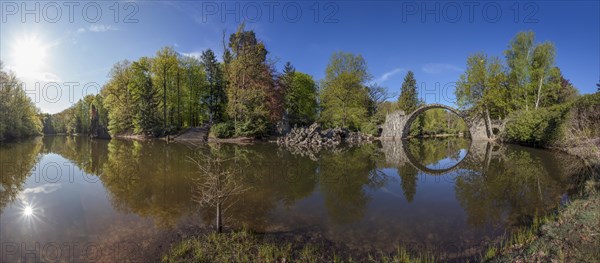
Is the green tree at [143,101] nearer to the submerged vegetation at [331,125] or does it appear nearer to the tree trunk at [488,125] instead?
the submerged vegetation at [331,125]

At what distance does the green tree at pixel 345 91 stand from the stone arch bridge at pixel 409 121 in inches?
168

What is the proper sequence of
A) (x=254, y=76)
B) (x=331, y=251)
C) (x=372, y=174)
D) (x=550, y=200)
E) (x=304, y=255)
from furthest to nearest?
1. (x=254, y=76)
2. (x=372, y=174)
3. (x=550, y=200)
4. (x=331, y=251)
5. (x=304, y=255)

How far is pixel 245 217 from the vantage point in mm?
5719

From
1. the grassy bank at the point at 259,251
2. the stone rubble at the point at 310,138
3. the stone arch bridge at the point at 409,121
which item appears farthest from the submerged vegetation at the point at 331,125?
the stone rubble at the point at 310,138

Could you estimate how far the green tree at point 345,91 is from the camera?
39.1 meters

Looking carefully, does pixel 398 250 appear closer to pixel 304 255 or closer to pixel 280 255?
pixel 304 255

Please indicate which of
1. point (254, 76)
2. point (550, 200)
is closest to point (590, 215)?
point (550, 200)

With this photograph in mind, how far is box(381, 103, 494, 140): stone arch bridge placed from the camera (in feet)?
114

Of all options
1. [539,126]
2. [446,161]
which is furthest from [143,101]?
[539,126]

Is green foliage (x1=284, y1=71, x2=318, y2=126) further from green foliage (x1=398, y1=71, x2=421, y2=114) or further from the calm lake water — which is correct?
the calm lake water

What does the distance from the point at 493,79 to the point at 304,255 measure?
39374mm

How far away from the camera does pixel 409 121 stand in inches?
1610

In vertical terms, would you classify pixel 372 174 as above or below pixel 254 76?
below

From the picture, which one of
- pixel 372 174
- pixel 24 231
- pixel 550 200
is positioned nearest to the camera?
pixel 24 231
